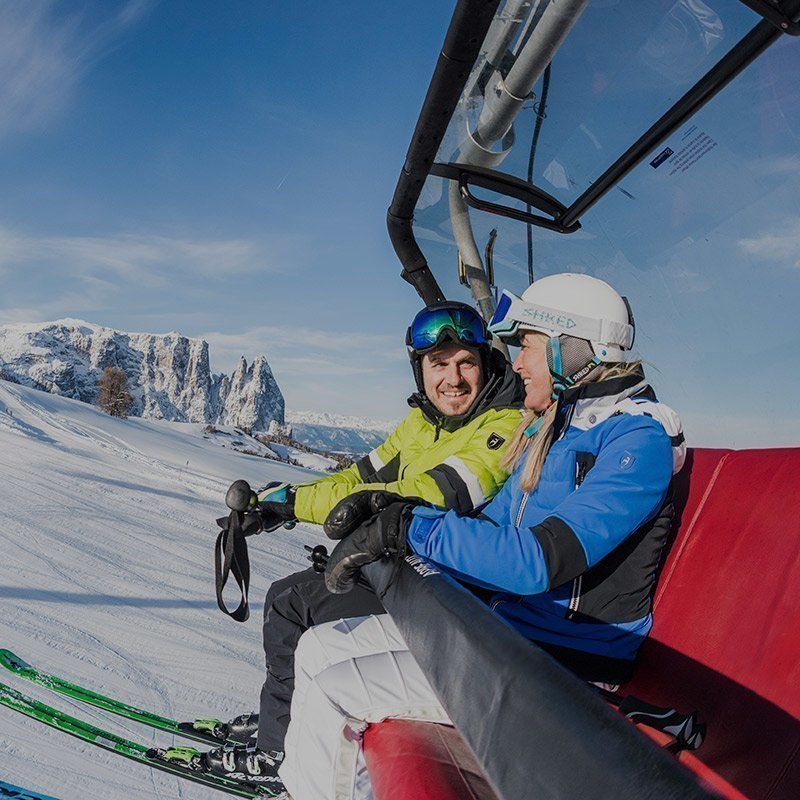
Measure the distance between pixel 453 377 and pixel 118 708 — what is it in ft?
6.61

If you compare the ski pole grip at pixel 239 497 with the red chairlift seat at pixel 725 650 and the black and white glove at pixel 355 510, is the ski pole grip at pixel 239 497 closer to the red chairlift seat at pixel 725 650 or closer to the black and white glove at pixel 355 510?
the black and white glove at pixel 355 510

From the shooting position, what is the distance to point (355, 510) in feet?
5.90

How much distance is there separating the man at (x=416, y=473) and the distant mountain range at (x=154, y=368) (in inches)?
5087

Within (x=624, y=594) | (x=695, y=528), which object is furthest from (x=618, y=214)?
(x=624, y=594)

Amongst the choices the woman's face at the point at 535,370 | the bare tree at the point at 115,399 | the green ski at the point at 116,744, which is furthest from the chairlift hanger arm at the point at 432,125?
the bare tree at the point at 115,399

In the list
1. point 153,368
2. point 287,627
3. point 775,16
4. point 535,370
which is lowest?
point 287,627

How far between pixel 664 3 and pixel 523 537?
1503mm

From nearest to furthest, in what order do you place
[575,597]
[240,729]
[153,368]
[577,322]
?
[575,597], [577,322], [240,729], [153,368]

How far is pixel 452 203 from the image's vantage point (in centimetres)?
301

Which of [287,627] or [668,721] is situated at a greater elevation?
[668,721]

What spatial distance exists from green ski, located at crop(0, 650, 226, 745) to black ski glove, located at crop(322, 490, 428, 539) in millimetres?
1619

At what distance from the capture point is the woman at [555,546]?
1.62 metres

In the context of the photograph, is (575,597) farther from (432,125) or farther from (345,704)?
(432,125)

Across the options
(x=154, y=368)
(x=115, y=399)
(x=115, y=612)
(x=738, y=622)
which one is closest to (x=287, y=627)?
(x=738, y=622)
